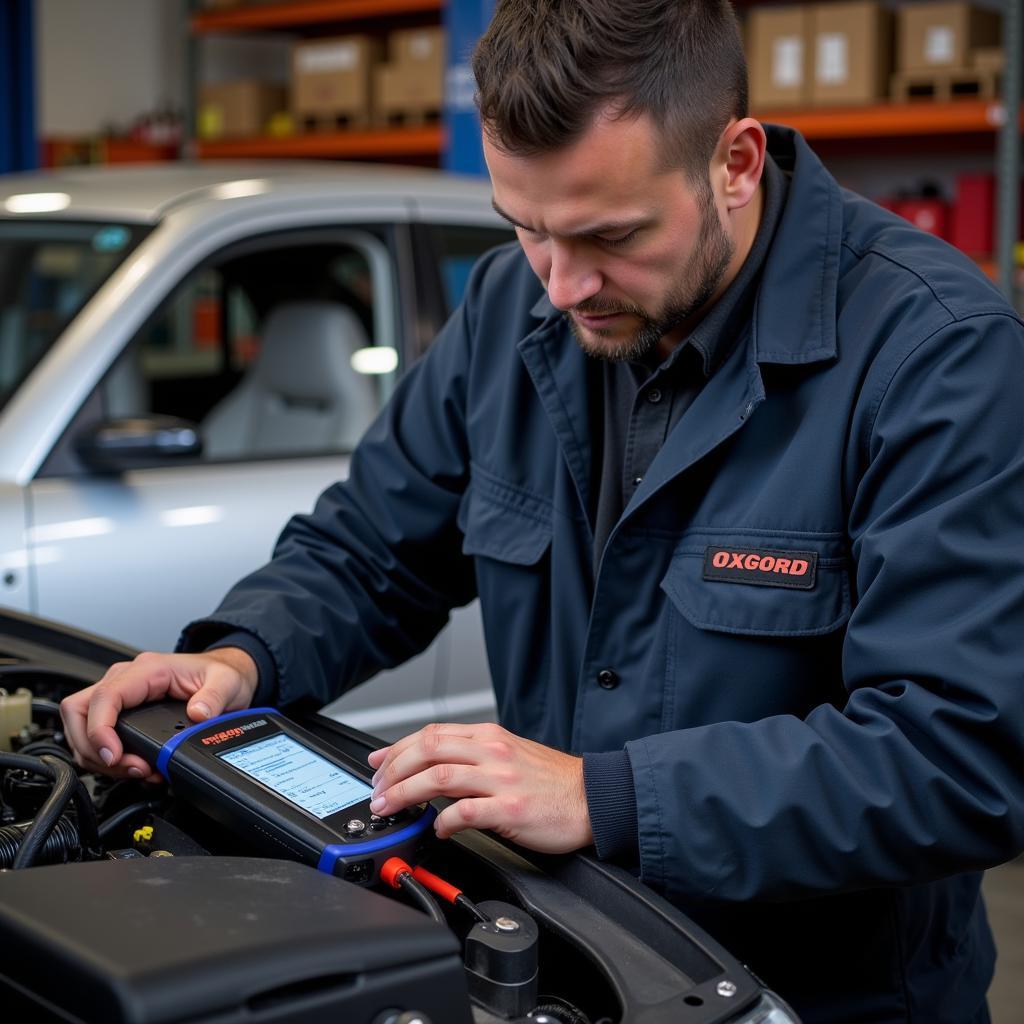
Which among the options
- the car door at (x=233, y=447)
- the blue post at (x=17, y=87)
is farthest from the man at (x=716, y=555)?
the blue post at (x=17, y=87)

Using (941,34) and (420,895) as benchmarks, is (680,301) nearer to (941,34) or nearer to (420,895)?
(420,895)

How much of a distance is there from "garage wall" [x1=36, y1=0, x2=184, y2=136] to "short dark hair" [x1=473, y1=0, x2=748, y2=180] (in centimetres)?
688

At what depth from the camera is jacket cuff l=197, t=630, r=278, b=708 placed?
1.36 meters

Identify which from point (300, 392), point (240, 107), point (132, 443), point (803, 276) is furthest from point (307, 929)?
point (240, 107)

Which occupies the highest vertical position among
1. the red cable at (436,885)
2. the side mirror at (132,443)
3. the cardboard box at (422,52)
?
the cardboard box at (422,52)

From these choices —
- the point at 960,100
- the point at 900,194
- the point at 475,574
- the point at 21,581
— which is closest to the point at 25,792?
the point at 475,574

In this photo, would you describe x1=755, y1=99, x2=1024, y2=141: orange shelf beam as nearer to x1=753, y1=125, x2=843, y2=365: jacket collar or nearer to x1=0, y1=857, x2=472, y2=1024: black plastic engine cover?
x1=753, y1=125, x2=843, y2=365: jacket collar

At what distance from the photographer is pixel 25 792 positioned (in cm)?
117

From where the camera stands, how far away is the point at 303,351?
300cm

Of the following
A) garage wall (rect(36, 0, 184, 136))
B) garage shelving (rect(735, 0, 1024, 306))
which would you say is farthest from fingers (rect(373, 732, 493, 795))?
garage wall (rect(36, 0, 184, 136))

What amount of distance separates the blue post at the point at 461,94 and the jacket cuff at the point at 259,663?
13.1 ft

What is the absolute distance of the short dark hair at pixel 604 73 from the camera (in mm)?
1149

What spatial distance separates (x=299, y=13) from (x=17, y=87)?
226cm

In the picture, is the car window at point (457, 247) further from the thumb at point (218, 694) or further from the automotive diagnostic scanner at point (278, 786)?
the automotive diagnostic scanner at point (278, 786)
